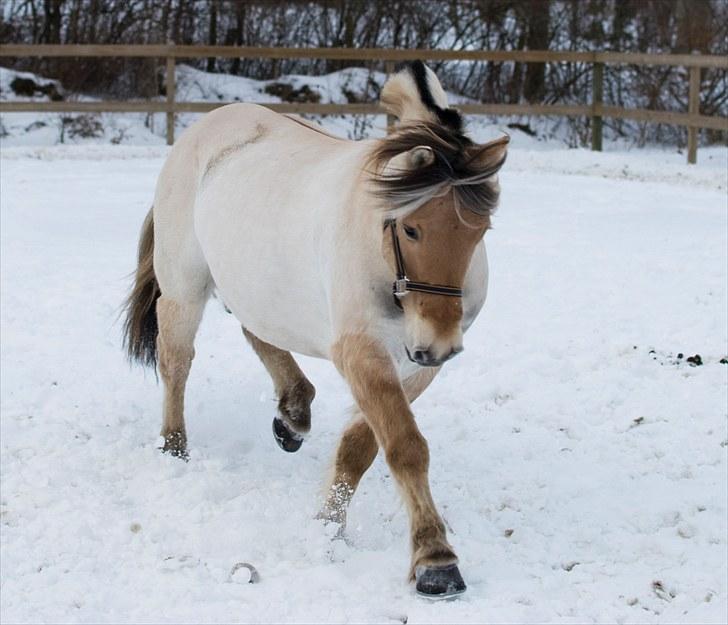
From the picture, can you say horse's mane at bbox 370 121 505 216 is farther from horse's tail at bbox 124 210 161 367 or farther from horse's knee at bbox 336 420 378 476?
horse's tail at bbox 124 210 161 367

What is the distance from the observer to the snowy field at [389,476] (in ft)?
12.1

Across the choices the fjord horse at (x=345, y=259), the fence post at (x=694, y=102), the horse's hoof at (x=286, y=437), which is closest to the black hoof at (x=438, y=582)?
the fjord horse at (x=345, y=259)

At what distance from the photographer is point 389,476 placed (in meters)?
4.88

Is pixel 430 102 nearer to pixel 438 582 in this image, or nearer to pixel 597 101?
pixel 438 582

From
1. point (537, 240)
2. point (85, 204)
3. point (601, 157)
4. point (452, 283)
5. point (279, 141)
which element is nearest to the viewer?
point (452, 283)

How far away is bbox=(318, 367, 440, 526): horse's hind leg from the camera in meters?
4.09

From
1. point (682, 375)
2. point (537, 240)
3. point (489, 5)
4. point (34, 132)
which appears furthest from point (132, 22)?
point (682, 375)

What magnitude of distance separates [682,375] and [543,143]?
12.9 metres

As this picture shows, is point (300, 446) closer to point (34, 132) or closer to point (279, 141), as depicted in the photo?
point (279, 141)

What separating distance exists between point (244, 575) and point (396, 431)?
69 centimetres

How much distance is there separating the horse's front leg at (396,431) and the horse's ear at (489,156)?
2.14 ft

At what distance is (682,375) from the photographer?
6.03 meters

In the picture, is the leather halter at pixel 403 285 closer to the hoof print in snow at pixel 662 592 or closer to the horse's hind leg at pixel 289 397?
the hoof print in snow at pixel 662 592

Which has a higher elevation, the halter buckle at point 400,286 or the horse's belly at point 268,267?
the halter buckle at point 400,286
